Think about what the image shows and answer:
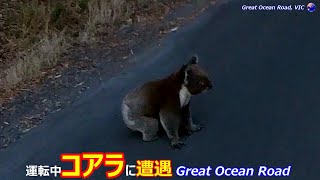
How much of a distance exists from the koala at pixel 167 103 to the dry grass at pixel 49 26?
137cm

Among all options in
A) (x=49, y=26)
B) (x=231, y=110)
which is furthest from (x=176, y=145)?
(x=49, y=26)

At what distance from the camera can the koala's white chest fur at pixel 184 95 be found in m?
2.71

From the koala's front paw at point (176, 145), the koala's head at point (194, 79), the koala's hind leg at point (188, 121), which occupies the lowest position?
the koala's front paw at point (176, 145)

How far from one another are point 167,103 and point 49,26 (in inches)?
95.1

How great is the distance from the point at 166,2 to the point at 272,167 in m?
2.81

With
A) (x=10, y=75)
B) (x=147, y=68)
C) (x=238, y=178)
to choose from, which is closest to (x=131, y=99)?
(x=238, y=178)

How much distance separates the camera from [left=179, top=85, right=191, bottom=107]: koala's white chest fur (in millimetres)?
2715

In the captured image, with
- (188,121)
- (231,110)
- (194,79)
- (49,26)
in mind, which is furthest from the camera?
(49,26)

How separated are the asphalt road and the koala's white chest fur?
0.19m

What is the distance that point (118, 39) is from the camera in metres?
4.39

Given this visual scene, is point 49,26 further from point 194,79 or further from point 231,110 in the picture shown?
point 194,79

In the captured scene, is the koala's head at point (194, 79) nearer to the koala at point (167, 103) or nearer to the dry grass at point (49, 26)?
the koala at point (167, 103)

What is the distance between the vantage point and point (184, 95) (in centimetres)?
273

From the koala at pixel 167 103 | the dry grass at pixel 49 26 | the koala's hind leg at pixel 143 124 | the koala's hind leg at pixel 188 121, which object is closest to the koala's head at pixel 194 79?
the koala at pixel 167 103
